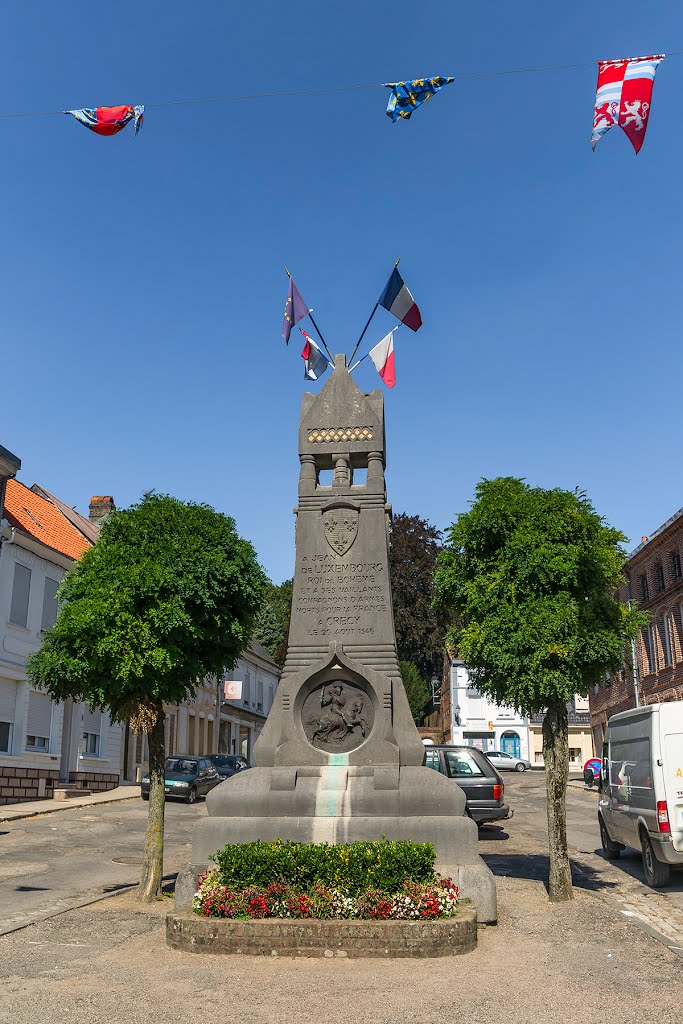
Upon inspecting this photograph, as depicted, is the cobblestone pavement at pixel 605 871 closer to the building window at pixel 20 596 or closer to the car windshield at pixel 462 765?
the car windshield at pixel 462 765

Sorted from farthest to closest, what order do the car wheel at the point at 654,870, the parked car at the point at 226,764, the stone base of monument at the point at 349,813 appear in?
1. the parked car at the point at 226,764
2. the car wheel at the point at 654,870
3. the stone base of monument at the point at 349,813

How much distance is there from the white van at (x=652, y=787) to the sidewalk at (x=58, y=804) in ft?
46.1

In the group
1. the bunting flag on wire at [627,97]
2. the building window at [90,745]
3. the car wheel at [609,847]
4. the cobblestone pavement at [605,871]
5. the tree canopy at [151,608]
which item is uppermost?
the bunting flag on wire at [627,97]

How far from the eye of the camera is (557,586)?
11461 millimetres

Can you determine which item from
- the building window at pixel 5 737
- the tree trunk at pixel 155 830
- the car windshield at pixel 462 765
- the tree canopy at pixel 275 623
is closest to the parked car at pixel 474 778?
the car windshield at pixel 462 765

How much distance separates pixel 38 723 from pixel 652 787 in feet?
63.4

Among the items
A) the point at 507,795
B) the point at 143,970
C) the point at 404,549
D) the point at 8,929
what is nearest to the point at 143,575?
the point at 8,929

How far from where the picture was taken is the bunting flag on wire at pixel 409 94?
10.4m

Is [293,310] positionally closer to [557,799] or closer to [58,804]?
[557,799]

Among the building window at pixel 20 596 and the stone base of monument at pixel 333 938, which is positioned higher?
the building window at pixel 20 596

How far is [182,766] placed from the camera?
26375 millimetres

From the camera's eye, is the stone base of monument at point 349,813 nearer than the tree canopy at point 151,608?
Yes

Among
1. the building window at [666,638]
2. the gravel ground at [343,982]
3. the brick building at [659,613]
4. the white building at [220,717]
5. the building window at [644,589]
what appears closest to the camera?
the gravel ground at [343,982]

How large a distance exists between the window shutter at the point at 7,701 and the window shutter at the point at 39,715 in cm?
79
